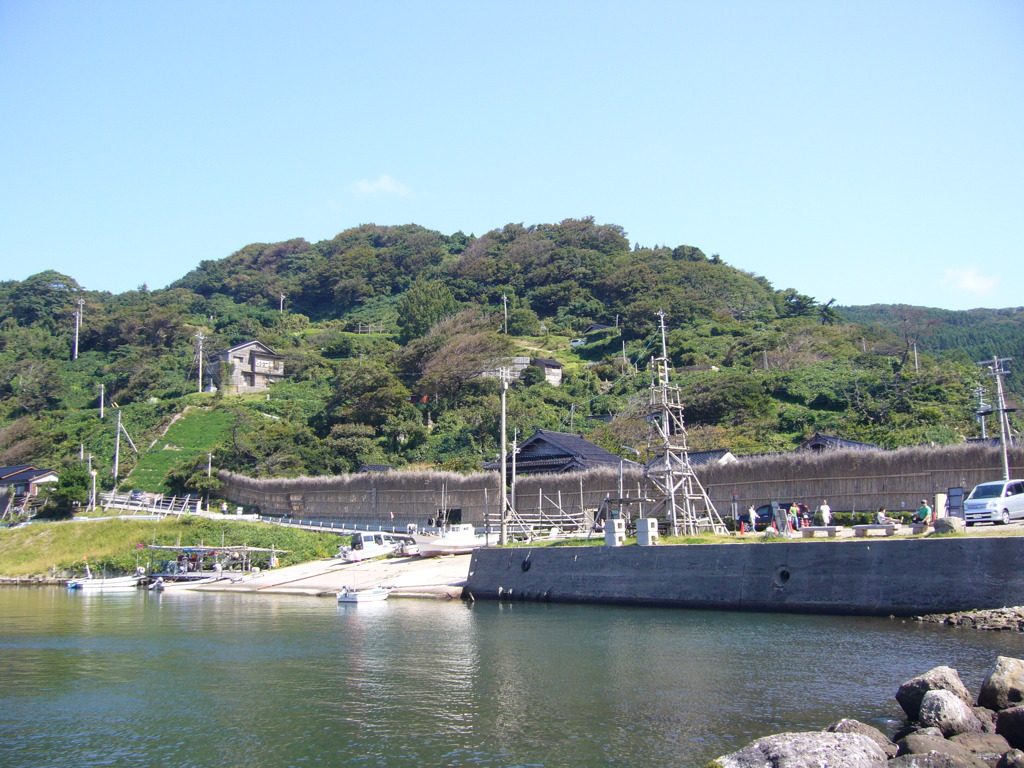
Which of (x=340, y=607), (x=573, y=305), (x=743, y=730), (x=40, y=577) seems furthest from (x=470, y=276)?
(x=743, y=730)

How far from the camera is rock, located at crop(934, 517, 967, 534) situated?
829 inches

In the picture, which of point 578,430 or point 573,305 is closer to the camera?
point 578,430

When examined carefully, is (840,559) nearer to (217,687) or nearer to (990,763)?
(990,763)

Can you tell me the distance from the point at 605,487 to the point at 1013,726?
972 inches

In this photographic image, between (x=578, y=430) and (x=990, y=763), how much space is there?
50.6 m

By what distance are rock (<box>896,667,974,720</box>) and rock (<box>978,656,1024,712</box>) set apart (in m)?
0.25

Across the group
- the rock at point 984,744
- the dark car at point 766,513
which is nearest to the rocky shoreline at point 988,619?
the rock at point 984,744

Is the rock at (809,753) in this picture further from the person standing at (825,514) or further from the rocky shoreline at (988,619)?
the person standing at (825,514)

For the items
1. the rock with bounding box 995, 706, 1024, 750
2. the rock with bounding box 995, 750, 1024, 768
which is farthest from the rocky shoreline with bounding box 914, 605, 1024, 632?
the rock with bounding box 995, 750, 1024, 768

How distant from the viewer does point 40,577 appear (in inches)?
1738

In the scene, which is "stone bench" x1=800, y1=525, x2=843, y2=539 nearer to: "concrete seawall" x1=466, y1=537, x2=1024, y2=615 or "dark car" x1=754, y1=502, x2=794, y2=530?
"concrete seawall" x1=466, y1=537, x2=1024, y2=615

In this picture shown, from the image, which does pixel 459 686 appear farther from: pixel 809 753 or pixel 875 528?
pixel 875 528

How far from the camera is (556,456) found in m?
43.9

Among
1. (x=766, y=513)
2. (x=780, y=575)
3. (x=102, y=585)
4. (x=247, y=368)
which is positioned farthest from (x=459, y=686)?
(x=247, y=368)
